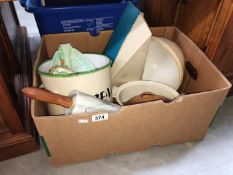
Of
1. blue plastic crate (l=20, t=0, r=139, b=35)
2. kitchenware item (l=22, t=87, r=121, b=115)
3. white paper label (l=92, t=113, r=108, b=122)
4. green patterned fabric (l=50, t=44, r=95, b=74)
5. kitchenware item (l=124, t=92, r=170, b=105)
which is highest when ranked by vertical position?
blue plastic crate (l=20, t=0, r=139, b=35)

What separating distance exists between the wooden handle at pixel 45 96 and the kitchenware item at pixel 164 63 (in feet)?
1.26

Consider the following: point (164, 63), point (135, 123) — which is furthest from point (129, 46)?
point (135, 123)

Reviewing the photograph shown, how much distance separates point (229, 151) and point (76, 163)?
0.62m

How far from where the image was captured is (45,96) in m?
0.64

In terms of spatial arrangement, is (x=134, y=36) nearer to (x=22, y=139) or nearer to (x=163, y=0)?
(x=163, y=0)

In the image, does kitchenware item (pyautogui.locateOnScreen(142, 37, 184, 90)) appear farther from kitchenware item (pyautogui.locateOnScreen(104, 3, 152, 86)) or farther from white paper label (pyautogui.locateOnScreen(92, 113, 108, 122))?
white paper label (pyautogui.locateOnScreen(92, 113, 108, 122))

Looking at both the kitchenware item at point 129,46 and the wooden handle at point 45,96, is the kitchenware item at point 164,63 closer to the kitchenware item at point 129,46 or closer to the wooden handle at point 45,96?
the kitchenware item at point 129,46

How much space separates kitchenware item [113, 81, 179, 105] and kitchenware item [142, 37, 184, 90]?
48 millimetres

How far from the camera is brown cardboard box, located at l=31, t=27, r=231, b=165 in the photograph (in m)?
0.69

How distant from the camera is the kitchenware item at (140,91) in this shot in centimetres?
86

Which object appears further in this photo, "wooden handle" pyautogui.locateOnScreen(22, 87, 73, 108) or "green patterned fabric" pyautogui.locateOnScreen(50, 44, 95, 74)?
"green patterned fabric" pyautogui.locateOnScreen(50, 44, 95, 74)

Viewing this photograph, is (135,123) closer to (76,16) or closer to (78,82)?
(78,82)

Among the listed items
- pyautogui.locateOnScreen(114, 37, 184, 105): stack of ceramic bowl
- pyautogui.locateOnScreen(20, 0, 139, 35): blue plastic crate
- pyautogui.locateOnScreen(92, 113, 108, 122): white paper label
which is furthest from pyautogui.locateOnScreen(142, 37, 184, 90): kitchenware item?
pyautogui.locateOnScreen(92, 113, 108, 122): white paper label

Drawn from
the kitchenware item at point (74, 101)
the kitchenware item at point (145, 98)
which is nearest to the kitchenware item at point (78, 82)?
the kitchenware item at point (74, 101)
